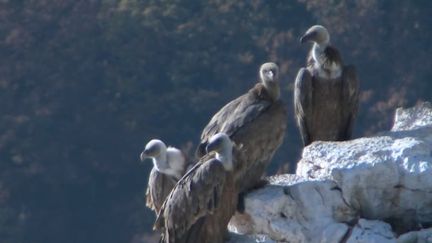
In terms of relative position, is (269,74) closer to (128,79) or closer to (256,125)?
(256,125)

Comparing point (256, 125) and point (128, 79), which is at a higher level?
point (256, 125)

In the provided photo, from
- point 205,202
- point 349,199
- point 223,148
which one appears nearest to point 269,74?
point 223,148

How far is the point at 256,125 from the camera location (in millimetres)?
15961

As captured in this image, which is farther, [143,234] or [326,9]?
[326,9]

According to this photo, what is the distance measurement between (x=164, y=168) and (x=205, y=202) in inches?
54.7

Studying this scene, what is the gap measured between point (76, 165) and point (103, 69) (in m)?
3.41

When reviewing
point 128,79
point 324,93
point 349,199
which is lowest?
point 128,79

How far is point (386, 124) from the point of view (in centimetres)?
3244

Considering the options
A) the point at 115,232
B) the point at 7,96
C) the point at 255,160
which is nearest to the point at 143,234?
the point at 115,232

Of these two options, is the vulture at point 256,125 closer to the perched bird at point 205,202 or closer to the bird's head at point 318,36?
the perched bird at point 205,202

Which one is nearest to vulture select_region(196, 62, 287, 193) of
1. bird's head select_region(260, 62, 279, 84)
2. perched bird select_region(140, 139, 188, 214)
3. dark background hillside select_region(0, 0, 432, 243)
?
bird's head select_region(260, 62, 279, 84)

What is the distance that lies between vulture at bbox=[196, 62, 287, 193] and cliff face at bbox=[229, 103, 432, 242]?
46 cm

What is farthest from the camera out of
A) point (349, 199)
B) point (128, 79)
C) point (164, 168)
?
point (128, 79)

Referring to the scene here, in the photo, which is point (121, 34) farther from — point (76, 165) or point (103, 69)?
point (76, 165)
